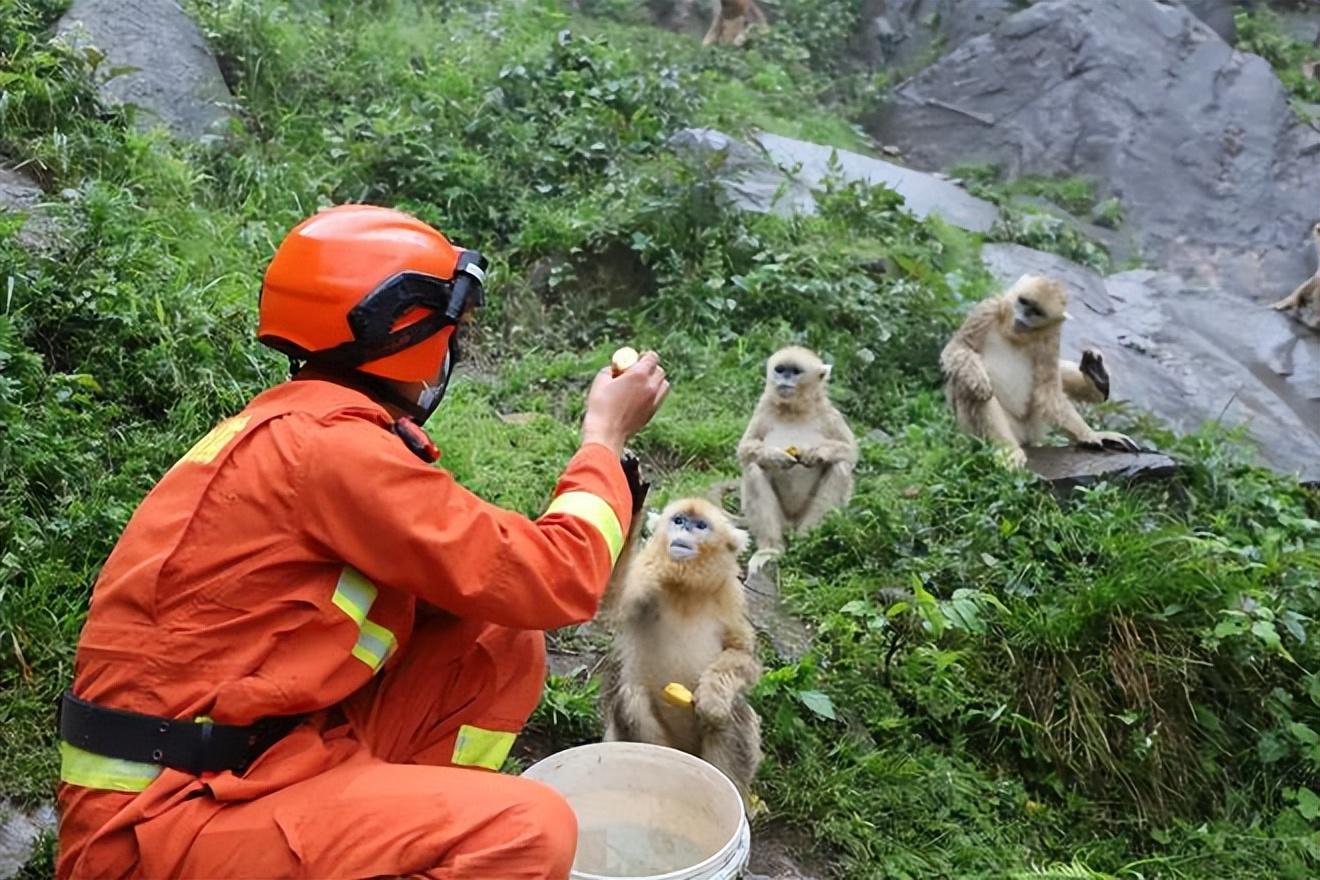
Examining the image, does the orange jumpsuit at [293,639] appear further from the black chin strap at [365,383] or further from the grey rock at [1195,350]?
the grey rock at [1195,350]

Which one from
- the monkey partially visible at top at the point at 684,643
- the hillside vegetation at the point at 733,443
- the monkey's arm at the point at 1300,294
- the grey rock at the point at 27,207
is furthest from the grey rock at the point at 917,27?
the monkey partially visible at top at the point at 684,643

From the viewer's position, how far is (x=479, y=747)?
111 inches

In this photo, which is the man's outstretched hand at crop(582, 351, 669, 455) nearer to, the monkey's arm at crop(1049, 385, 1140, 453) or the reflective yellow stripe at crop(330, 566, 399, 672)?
the reflective yellow stripe at crop(330, 566, 399, 672)

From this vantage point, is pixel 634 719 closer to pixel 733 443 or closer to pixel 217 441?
pixel 217 441

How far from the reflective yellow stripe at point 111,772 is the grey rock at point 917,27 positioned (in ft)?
53.0

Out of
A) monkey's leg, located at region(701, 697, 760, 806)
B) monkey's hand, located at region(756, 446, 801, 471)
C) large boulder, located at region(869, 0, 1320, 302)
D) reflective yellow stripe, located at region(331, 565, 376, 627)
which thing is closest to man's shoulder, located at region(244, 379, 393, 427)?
reflective yellow stripe, located at region(331, 565, 376, 627)

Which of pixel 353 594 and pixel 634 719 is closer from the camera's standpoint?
pixel 353 594

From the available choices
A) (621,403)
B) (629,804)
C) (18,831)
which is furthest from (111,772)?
(629,804)

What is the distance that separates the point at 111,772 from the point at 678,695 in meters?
2.06

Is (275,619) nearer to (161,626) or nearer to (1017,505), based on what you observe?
(161,626)

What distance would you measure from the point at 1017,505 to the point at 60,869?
4.86 meters

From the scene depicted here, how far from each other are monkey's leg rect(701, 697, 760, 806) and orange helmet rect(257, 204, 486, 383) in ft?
6.28

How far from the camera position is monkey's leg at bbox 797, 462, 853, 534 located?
6359 millimetres

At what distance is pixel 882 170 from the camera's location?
1253 cm
